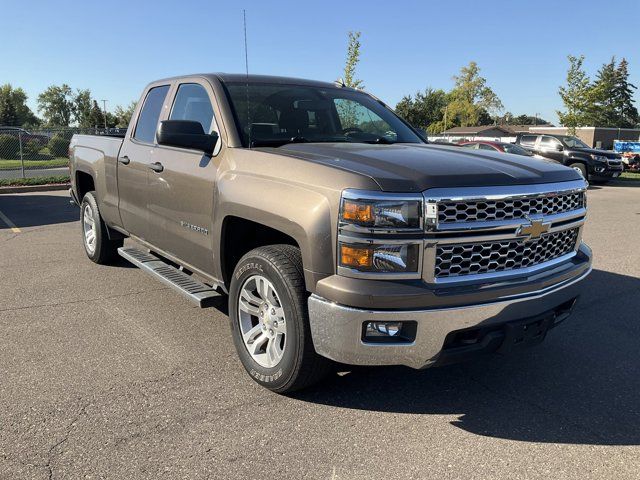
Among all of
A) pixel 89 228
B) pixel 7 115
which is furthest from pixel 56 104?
pixel 89 228

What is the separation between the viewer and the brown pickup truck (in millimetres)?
2621

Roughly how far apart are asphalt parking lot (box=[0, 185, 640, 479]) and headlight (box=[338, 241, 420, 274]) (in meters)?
0.92

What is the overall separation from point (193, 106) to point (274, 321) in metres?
1.97

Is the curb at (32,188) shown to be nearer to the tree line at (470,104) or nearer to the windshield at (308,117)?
the windshield at (308,117)

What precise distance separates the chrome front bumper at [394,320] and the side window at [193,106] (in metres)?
1.89

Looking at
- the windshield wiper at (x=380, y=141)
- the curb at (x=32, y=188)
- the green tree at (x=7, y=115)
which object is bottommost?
the curb at (x=32, y=188)

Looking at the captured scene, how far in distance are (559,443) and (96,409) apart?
253 cm

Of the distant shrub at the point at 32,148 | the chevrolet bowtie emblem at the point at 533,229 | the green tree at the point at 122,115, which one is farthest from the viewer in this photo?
the green tree at the point at 122,115

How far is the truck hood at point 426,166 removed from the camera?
2.69 meters

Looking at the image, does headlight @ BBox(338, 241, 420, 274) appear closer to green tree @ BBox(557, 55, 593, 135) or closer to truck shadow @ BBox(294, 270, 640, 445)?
truck shadow @ BBox(294, 270, 640, 445)

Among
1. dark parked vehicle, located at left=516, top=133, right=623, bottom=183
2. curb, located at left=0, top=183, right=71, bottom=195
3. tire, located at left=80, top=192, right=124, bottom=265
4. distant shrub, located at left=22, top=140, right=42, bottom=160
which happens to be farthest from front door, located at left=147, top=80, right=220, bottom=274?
distant shrub, located at left=22, top=140, right=42, bottom=160

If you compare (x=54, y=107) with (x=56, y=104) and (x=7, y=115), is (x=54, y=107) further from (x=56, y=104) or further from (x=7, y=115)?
(x=7, y=115)

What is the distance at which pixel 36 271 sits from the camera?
5945 mm

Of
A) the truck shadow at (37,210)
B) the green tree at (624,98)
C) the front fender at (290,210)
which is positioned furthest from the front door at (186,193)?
the green tree at (624,98)
